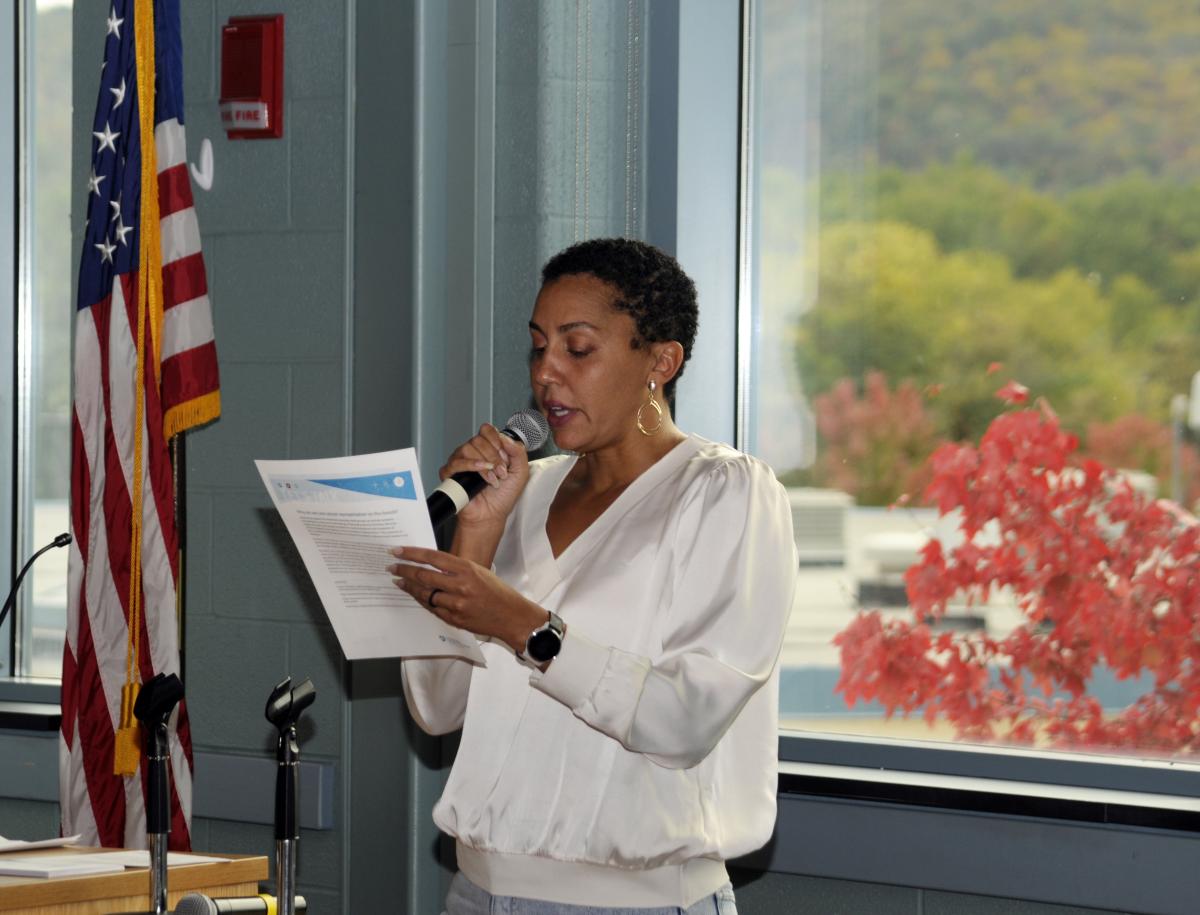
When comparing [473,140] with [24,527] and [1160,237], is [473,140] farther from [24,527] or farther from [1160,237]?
[24,527]

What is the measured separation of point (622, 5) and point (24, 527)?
1.97 metres

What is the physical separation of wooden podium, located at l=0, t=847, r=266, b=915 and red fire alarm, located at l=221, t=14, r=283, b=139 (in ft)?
5.35

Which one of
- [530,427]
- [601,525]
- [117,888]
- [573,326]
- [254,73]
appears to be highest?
[254,73]

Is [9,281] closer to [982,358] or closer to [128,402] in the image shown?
[128,402]

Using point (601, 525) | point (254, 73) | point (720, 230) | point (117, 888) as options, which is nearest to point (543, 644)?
point (601, 525)

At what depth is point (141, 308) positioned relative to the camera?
2852 millimetres

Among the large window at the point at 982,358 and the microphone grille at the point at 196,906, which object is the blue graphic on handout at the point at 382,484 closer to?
the microphone grille at the point at 196,906

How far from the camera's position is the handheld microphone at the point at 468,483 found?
6.07ft

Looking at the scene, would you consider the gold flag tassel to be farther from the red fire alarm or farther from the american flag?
the red fire alarm

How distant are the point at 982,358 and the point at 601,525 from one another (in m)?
1.18

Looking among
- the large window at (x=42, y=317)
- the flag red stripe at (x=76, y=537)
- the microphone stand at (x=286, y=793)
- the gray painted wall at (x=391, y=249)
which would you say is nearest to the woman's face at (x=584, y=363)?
the microphone stand at (x=286, y=793)

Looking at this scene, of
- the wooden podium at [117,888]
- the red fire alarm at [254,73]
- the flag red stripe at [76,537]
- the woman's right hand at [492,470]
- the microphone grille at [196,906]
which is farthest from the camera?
the red fire alarm at [254,73]

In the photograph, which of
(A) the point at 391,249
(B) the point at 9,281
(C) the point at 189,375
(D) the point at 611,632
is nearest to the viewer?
(D) the point at 611,632

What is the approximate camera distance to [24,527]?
3.83m
